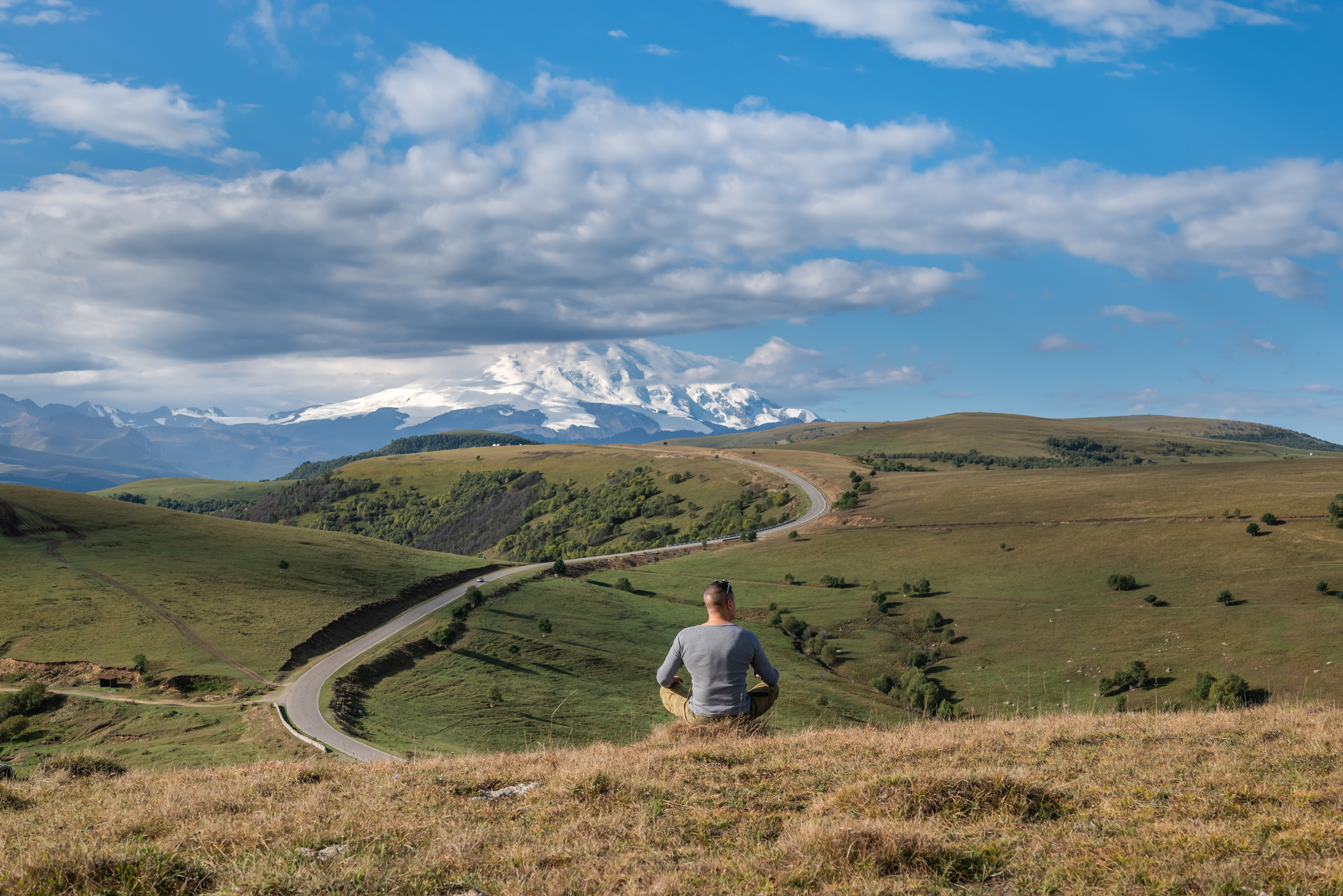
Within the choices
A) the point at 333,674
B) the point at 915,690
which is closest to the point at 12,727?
the point at 333,674

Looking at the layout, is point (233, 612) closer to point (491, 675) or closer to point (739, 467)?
point (491, 675)

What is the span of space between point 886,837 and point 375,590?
70.8 meters

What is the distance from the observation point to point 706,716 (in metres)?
11.4

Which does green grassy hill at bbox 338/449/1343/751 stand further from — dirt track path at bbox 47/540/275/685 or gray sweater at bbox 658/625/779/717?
gray sweater at bbox 658/625/779/717

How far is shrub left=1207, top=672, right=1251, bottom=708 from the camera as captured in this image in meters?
45.9

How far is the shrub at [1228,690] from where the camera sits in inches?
1806

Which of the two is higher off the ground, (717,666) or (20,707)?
(717,666)

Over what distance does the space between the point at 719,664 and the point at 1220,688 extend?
52250mm

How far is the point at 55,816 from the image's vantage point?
28.6 ft

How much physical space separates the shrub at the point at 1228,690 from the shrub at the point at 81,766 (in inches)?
2143

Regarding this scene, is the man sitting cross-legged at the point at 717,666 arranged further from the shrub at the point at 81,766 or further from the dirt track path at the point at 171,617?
the dirt track path at the point at 171,617

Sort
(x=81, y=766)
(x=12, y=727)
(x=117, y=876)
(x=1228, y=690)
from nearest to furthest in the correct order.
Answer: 1. (x=117, y=876)
2. (x=81, y=766)
3. (x=12, y=727)
4. (x=1228, y=690)

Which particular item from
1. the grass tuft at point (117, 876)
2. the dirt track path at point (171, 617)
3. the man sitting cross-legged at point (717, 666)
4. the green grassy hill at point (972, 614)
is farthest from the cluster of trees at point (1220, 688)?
the dirt track path at point (171, 617)

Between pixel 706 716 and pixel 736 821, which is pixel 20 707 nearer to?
pixel 706 716
